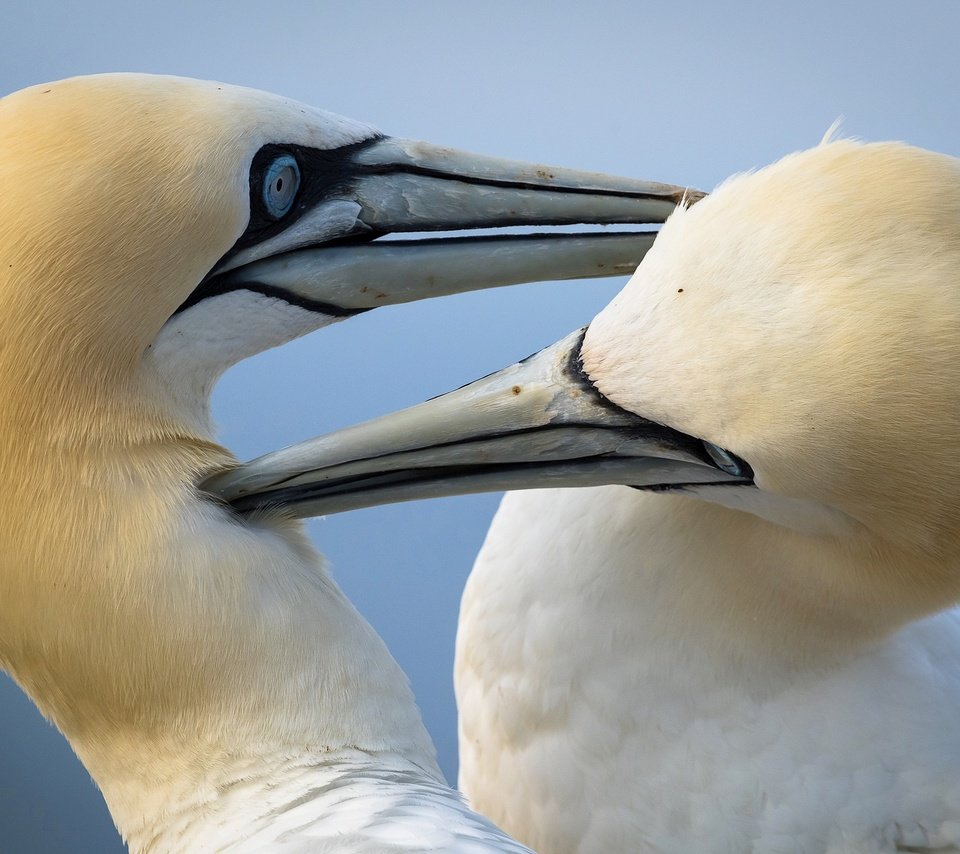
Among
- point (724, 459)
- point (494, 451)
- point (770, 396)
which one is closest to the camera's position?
point (770, 396)

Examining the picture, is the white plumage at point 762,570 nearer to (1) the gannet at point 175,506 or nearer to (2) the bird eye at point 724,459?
(2) the bird eye at point 724,459

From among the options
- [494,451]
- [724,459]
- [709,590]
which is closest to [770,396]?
[724,459]

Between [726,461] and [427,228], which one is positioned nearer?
[726,461]

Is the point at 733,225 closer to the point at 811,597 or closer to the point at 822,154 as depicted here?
the point at 822,154

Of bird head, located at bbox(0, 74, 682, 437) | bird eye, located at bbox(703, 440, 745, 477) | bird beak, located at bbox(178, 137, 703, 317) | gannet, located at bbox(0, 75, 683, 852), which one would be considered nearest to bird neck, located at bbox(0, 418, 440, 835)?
gannet, located at bbox(0, 75, 683, 852)

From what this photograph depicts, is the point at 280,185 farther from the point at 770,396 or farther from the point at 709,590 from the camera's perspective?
the point at 709,590

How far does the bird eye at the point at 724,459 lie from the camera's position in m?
1.94

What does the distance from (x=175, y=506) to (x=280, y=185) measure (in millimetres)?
572

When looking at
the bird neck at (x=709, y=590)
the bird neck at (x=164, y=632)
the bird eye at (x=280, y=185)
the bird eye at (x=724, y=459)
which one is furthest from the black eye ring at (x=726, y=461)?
the bird eye at (x=280, y=185)

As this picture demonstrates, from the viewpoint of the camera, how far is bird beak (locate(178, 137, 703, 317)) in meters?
2.22

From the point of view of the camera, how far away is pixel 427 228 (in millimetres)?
2305

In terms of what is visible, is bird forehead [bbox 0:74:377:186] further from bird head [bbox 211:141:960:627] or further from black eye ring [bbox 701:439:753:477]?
black eye ring [bbox 701:439:753:477]

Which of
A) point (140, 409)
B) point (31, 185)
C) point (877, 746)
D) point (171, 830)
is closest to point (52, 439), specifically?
point (140, 409)

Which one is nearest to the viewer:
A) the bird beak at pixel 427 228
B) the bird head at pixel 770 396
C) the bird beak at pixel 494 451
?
the bird head at pixel 770 396
